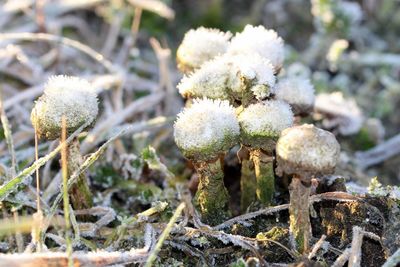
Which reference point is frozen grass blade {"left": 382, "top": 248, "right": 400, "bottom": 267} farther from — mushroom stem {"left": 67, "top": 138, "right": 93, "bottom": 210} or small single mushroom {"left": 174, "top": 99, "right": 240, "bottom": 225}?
mushroom stem {"left": 67, "top": 138, "right": 93, "bottom": 210}

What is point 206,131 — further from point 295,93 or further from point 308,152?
Result: point 295,93

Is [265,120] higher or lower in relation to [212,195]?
higher

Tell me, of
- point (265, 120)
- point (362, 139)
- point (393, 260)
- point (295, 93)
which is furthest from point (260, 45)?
point (362, 139)

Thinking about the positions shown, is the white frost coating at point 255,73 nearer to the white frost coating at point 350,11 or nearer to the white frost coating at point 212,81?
the white frost coating at point 212,81

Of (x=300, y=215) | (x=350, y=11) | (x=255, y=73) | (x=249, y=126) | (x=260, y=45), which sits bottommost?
(x=300, y=215)

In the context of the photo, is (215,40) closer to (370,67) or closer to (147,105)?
(147,105)

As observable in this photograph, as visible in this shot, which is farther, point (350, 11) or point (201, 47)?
point (350, 11)

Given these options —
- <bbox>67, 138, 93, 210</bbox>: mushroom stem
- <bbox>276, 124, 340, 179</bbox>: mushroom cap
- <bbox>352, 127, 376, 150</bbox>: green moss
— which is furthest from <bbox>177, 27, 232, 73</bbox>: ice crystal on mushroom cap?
<bbox>352, 127, 376, 150</bbox>: green moss
